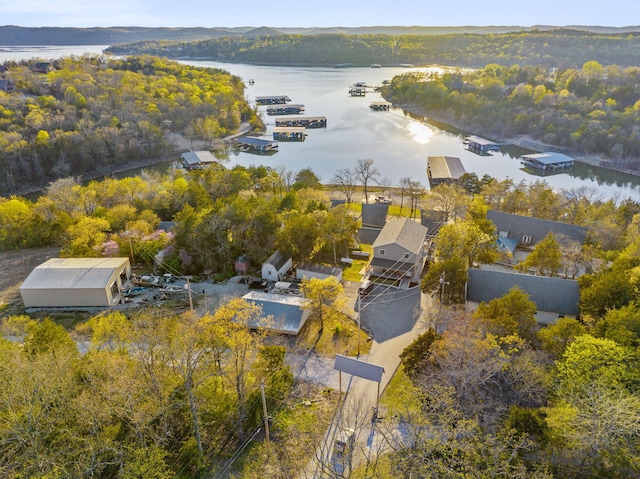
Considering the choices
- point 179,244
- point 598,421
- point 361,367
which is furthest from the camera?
point 179,244

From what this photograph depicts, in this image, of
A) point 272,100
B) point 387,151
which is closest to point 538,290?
point 387,151

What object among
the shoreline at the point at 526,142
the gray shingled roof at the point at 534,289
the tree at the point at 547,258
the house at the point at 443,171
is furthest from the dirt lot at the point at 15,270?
the shoreline at the point at 526,142

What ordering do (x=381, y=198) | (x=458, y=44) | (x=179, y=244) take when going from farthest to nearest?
(x=458, y=44) → (x=381, y=198) → (x=179, y=244)

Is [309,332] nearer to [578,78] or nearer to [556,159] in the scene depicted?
[556,159]

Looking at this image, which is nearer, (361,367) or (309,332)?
(361,367)

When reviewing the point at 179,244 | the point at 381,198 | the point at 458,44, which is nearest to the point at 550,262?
the point at 381,198

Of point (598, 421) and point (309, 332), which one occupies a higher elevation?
point (598, 421)

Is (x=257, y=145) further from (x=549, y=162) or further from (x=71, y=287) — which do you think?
(x=71, y=287)
